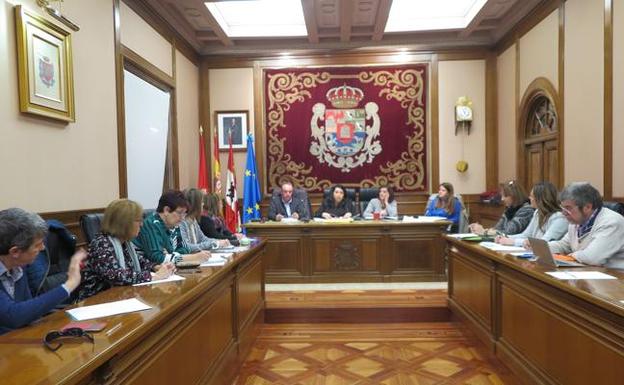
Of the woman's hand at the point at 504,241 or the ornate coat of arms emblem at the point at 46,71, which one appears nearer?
the ornate coat of arms emblem at the point at 46,71

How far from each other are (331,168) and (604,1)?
404 cm

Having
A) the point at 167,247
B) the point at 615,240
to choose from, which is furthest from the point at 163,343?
the point at 615,240

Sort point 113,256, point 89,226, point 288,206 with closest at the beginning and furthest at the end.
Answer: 1. point 113,256
2. point 89,226
3. point 288,206

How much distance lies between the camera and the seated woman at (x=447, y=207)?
18.8 ft

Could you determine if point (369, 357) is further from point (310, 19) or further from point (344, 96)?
point (344, 96)

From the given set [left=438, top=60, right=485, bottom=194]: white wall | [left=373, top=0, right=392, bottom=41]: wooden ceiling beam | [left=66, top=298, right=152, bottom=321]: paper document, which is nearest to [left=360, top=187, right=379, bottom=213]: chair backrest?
[left=438, top=60, right=485, bottom=194]: white wall

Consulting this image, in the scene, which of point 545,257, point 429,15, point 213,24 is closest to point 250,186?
point 213,24

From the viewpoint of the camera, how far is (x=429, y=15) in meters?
6.40

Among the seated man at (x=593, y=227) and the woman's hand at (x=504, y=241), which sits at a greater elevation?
the seated man at (x=593, y=227)

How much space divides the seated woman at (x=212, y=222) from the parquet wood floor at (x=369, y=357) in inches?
36.2

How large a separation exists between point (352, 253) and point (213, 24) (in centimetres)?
333

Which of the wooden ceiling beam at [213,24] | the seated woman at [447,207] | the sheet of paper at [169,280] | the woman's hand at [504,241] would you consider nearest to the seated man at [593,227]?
the woman's hand at [504,241]

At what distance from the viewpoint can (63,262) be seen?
2.42m

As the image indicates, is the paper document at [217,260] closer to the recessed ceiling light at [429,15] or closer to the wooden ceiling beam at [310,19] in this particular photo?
the wooden ceiling beam at [310,19]
